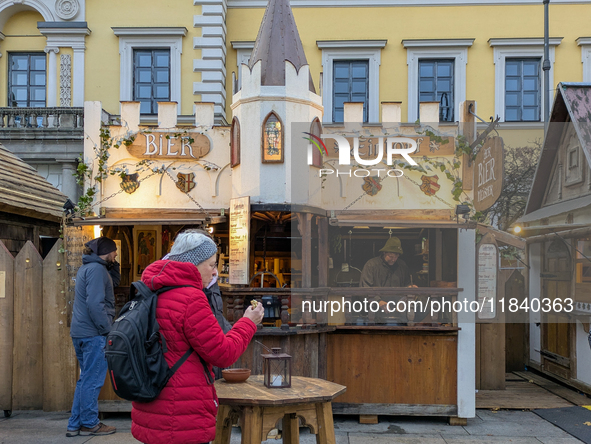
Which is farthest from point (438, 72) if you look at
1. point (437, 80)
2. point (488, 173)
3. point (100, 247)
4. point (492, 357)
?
point (100, 247)

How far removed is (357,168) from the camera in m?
8.38

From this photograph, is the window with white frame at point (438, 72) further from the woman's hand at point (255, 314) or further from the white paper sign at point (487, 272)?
the woman's hand at point (255, 314)

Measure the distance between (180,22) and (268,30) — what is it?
487 inches

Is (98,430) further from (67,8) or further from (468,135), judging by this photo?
(67,8)

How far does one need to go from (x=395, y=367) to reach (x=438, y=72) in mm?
14362

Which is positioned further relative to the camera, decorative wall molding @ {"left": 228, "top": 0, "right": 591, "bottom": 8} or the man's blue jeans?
decorative wall molding @ {"left": 228, "top": 0, "right": 591, "bottom": 8}

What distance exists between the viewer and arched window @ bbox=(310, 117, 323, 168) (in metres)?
8.03

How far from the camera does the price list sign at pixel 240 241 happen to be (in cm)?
769

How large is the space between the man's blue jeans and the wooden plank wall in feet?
9.37

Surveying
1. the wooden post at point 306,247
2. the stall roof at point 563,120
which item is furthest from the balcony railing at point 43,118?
the stall roof at point 563,120

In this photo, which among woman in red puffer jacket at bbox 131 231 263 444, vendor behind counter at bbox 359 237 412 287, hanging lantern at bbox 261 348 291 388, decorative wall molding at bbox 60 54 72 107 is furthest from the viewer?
decorative wall molding at bbox 60 54 72 107

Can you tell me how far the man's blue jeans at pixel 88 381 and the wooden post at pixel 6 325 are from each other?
1440mm

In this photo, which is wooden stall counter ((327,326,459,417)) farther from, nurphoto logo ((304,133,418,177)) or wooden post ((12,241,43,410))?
wooden post ((12,241,43,410))

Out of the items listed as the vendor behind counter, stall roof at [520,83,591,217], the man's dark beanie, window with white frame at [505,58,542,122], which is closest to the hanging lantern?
stall roof at [520,83,591,217]
